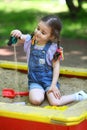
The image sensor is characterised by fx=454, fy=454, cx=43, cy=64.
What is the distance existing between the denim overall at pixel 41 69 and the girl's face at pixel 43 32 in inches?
3.1

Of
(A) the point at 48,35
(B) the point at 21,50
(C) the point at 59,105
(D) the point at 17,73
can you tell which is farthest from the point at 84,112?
(B) the point at 21,50

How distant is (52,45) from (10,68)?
29.9 inches

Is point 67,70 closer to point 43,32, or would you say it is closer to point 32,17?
point 43,32

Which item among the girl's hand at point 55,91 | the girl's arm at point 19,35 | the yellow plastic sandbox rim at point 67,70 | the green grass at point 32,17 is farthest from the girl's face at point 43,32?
the green grass at point 32,17

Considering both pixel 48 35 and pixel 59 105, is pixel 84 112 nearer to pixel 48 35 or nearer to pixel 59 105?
pixel 59 105

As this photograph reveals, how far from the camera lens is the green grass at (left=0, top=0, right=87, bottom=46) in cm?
703

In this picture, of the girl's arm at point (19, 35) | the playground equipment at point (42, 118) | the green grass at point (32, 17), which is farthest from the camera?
the green grass at point (32, 17)

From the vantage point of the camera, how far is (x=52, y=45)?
10.4 ft

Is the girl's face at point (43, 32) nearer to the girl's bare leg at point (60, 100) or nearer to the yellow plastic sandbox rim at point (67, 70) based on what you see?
the girl's bare leg at point (60, 100)

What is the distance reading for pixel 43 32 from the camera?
309 centimetres

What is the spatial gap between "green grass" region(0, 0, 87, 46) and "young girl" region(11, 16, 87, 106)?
2.90 metres

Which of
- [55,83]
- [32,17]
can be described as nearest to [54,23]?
[55,83]

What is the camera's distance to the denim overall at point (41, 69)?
318cm

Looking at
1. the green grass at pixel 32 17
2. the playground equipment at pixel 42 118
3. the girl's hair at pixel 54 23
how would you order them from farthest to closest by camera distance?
the green grass at pixel 32 17
the girl's hair at pixel 54 23
the playground equipment at pixel 42 118
